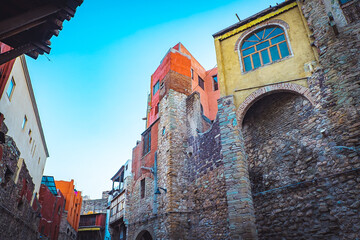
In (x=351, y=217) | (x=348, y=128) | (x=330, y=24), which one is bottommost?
Answer: (x=351, y=217)

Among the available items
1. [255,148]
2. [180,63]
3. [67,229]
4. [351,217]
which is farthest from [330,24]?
[67,229]

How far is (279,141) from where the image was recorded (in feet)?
29.4

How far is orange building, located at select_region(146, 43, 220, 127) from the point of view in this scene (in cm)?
1669

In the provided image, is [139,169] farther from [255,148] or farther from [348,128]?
[348,128]

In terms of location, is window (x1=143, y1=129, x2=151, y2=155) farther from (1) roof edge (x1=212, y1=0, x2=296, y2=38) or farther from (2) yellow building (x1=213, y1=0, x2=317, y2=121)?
(1) roof edge (x1=212, y1=0, x2=296, y2=38)

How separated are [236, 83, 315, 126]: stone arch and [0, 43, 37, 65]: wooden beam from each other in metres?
6.77

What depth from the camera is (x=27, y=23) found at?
4.63 metres

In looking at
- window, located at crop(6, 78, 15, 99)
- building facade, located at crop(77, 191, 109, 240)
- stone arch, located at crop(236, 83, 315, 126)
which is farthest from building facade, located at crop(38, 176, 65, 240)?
stone arch, located at crop(236, 83, 315, 126)

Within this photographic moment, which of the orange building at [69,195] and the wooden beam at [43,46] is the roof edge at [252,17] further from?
the orange building at [69,195]

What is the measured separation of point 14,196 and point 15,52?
698 cm

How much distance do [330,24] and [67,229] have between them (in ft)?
90.3

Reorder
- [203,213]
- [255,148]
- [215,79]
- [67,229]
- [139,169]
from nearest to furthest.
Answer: [255,148] → [203,213] → [139,169] → [215,79] → [67,229]

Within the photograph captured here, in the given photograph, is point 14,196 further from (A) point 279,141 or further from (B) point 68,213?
(B) point 68,213

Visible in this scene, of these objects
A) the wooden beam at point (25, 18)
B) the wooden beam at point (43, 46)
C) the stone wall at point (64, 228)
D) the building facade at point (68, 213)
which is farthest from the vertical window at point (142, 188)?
the building facade at point (68, 213)
